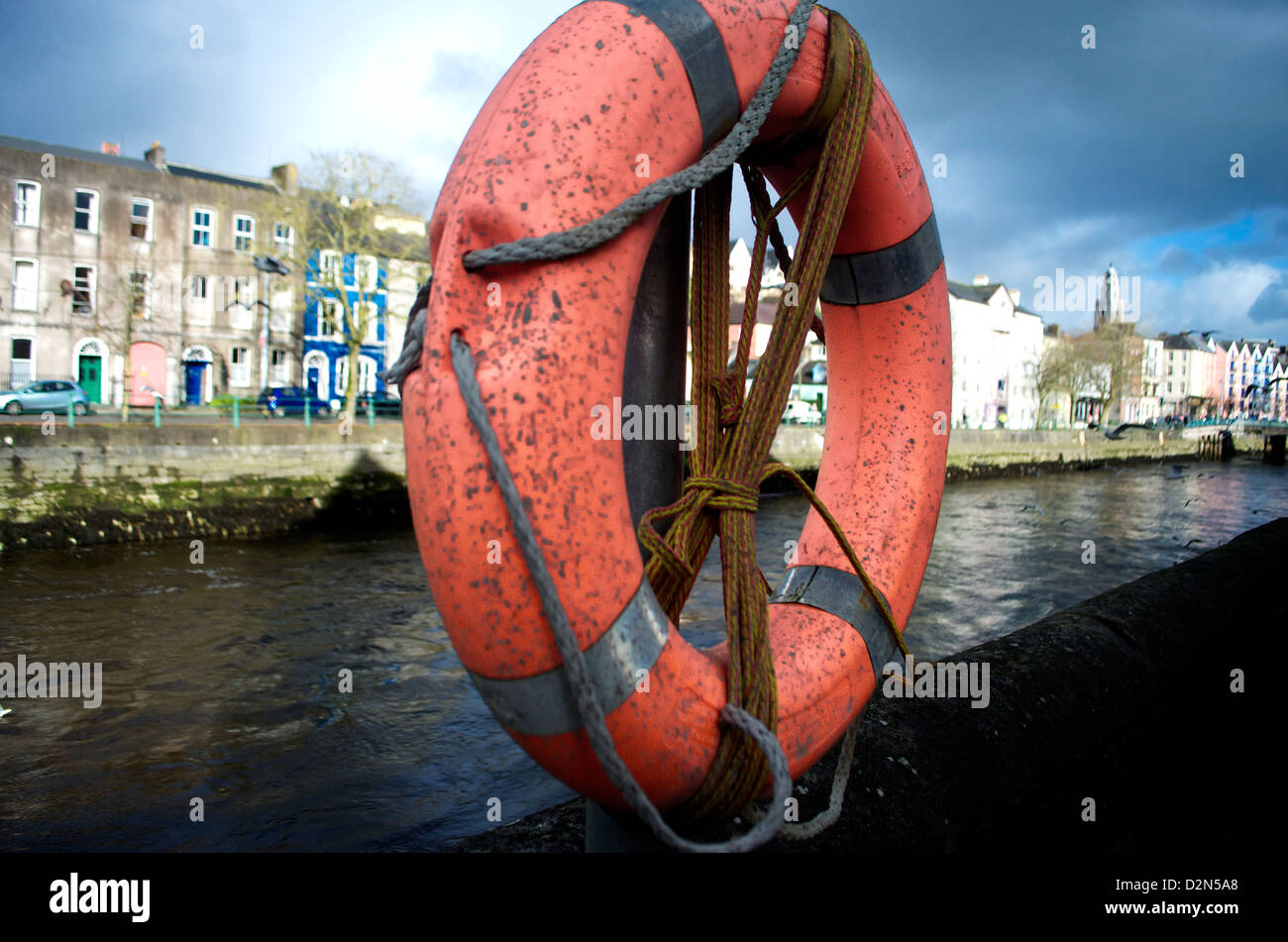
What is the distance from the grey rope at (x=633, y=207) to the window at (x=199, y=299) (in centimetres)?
2785

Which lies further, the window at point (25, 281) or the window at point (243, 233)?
the window at point (243, 233)

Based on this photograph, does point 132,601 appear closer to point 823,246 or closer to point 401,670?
point 401,670

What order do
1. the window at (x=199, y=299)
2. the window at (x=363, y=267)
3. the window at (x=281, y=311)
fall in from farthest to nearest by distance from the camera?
the window at (x=281, y=311), the window at (x=199, y=299), the window at (x=363, y=267)

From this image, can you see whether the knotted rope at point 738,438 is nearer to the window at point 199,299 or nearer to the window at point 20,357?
the window at point 20,357

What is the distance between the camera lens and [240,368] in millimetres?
26234

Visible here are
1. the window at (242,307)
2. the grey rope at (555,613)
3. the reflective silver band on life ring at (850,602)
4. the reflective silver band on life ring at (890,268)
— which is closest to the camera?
the grey rope at (555,613)

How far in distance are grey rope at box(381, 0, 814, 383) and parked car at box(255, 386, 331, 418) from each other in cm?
1781

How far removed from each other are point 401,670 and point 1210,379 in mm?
95533

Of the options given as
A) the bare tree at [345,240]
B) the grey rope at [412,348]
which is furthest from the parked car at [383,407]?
the grey rope at [412,348]

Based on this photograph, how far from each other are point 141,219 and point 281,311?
4558mm

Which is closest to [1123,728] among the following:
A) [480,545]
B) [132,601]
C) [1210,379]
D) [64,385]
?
[480,545]

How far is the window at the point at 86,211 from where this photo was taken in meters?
24.0

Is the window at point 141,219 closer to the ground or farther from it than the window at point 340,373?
farther from it

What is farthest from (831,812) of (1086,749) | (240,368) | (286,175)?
(286,175)
